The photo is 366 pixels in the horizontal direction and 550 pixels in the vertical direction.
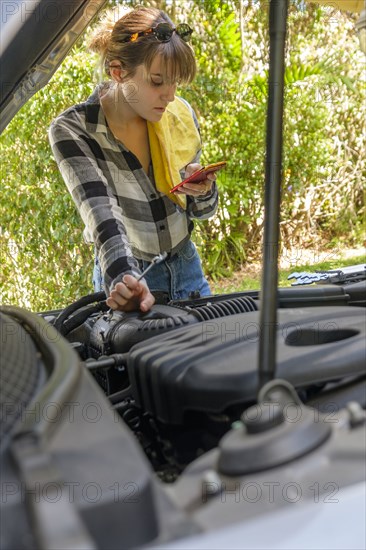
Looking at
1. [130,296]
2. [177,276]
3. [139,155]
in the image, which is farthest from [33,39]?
[177,276]

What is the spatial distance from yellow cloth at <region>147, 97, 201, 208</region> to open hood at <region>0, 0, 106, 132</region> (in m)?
0.76

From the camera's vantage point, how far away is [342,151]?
782 centimetres

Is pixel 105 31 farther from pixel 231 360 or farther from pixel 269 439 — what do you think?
pixel 269 439

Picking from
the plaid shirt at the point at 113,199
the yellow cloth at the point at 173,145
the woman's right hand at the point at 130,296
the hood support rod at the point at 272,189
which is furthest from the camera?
the yellow cloth at the point at 173,145

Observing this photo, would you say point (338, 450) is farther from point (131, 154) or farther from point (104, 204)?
point (131, 154)

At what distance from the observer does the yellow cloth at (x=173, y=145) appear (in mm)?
2463

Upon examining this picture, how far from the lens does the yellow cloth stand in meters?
2.46

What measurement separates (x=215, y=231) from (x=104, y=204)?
479 centimetres

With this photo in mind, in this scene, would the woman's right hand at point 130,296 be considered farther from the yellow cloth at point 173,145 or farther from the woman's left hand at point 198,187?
the yellow cloth at point 173,145

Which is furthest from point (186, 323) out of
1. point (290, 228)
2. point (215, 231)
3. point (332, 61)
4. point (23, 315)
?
point (332, 61)

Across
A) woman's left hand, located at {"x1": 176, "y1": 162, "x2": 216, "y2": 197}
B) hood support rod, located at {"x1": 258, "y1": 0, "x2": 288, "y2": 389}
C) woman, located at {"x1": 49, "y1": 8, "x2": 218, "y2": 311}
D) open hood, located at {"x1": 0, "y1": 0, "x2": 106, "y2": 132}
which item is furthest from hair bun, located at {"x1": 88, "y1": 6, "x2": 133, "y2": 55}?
hood support rod, located at {"x1": 258, "y1": 0, "x2": 288, "y2": 389}

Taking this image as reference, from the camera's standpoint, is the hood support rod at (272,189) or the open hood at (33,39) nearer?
the hood support rod at (272,189)

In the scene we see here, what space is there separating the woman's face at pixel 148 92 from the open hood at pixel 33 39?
20.4 inches

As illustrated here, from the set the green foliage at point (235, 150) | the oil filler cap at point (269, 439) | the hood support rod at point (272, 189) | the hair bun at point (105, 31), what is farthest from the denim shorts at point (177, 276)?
the green foliage at point (235, 150)
